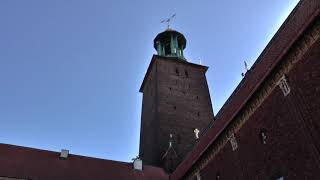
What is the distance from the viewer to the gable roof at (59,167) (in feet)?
71.5

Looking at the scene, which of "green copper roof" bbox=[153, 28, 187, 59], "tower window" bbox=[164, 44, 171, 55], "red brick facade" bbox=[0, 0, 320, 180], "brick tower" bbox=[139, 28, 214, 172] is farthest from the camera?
"tower window" bbox=[164, 44, 171, 55]

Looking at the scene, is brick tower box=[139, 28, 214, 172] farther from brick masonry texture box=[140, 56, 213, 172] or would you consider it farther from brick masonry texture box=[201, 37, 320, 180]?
brick masonry texture box=[201, 37, 320, 180]

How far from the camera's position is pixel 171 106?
30.9 metres

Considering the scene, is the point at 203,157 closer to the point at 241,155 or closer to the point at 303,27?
the point at 241,155

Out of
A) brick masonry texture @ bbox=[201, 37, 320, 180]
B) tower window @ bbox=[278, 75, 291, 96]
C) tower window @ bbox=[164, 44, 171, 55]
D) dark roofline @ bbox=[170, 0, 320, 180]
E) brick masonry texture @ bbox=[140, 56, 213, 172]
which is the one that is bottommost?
brick masonry texture @ bbox=[201, 37, 320, 180]

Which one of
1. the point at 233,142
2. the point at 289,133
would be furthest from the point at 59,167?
the point at 289,133


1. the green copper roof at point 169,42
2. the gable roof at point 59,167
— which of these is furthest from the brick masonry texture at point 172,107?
the green copper roof at point 169,42

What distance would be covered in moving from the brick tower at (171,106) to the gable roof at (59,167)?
2712mm

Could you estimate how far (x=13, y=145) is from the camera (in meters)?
24.1

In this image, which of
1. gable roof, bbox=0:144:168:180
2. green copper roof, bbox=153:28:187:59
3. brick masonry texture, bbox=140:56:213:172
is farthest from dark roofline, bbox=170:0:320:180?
green copper roof, bbox=153:28:187:59

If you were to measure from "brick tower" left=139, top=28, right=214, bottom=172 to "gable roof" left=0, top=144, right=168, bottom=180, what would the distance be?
2.71m

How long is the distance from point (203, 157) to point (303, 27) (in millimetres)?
8531

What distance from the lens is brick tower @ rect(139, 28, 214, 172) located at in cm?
2805

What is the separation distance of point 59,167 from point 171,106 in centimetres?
1145
